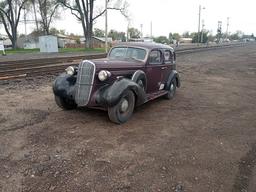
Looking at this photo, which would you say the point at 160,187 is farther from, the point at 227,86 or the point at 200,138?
the point at 227,86

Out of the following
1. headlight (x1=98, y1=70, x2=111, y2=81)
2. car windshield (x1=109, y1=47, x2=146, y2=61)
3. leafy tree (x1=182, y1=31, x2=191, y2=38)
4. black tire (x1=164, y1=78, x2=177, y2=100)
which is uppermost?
leafy tree (x1=182, y1=31, x2=191, y2=38)

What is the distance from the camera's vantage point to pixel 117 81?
602 cm

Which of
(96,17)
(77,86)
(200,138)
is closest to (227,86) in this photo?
(200,138)

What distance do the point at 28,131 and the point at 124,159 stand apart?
2.30 m

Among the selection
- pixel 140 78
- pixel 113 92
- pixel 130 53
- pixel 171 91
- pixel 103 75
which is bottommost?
pixel 171 91

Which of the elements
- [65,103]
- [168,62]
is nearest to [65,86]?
[65,103]

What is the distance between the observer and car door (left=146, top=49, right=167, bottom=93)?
24.4ft

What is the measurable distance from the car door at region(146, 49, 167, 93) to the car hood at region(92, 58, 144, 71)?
0.44 m

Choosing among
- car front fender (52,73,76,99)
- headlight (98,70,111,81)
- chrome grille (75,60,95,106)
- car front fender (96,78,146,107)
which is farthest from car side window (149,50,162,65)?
car front fender (52,73,76,99)

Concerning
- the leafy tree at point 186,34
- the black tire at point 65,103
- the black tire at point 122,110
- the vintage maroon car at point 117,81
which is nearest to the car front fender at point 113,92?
the vintage maroon car at point 117,81

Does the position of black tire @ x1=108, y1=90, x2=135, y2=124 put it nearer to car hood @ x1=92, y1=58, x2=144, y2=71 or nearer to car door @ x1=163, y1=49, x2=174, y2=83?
car hood @ x1=92, y1=58, x2=144, y2=71

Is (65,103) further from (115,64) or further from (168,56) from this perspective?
(168,56)

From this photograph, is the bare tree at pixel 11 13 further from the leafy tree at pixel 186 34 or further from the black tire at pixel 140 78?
the leafy tree at pixel 186 34

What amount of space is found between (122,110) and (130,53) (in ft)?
6.40
